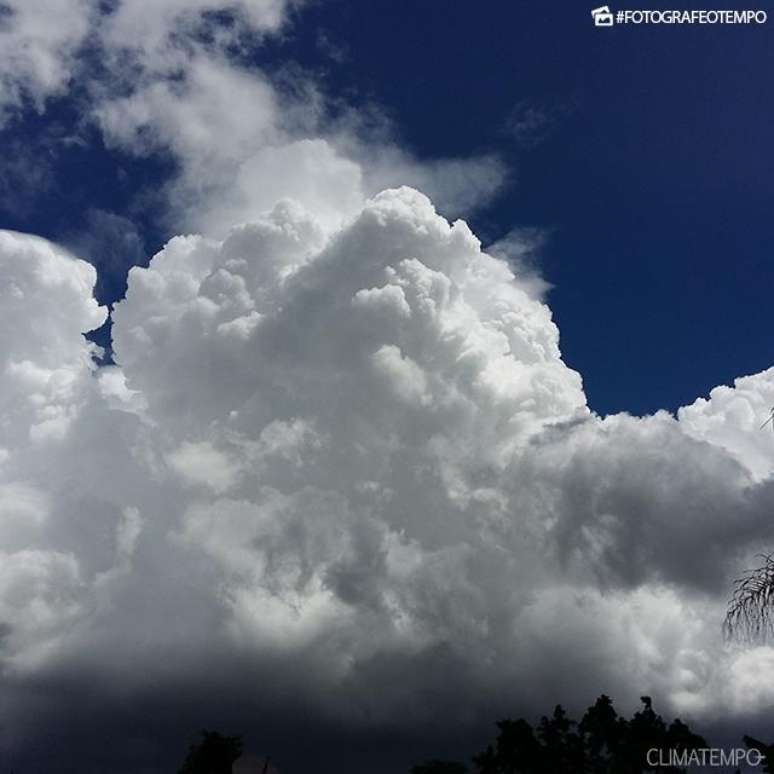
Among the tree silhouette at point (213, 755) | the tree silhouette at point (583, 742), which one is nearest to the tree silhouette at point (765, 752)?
the tree silhouette at point (583, 742)

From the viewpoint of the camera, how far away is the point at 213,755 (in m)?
102

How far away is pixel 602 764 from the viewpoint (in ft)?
356

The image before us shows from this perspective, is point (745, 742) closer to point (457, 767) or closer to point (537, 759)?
point (537, 759)

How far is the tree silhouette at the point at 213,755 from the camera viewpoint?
100938mm

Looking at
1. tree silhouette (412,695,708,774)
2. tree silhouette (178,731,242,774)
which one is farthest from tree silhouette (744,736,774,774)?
tree silhouette (178,731,242,774)

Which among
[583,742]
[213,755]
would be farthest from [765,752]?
[213,755]

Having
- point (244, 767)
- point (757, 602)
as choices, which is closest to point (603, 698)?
point (244, 767)

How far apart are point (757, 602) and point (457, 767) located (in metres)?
A: 135

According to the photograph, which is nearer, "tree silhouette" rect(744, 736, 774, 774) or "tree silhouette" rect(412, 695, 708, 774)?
"tree silhouette" rect(744, 736, 774, 774)

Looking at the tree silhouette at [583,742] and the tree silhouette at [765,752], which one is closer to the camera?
the tree silhouette at [765,752]

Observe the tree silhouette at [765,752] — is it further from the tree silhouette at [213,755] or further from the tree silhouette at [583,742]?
the tree silhouette at [213,755]

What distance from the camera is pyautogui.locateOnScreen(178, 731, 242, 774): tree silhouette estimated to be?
10094cm

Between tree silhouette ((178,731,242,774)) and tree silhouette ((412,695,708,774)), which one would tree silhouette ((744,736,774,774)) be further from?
tree silhouette ((178,731,242,774))

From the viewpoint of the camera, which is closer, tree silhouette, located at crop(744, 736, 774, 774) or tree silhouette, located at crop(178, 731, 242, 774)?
tree silhouette, located at crop(744, 736, 774, 774)
